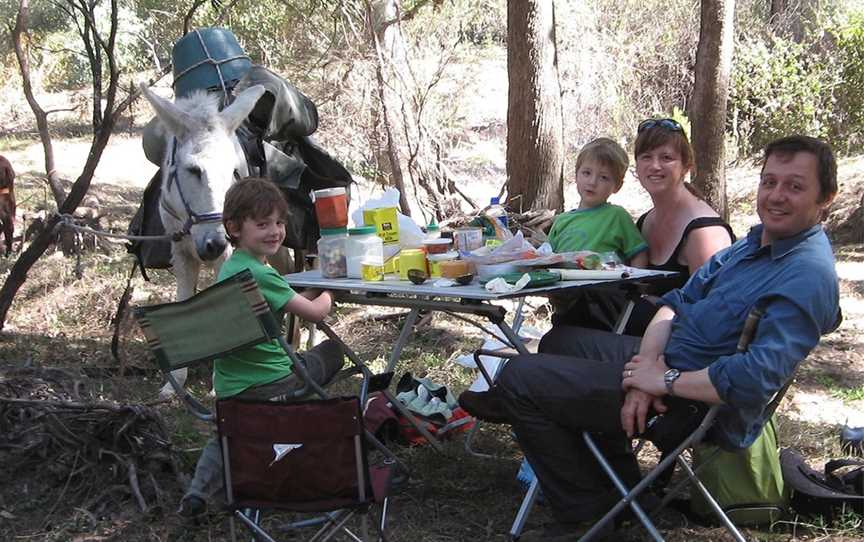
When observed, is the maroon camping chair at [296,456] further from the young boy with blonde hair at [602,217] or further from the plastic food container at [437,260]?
the young boy with blonde hair at [602,217]

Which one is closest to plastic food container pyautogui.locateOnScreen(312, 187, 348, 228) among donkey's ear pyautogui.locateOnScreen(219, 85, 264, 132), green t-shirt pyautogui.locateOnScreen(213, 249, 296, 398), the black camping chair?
green t-shirt pyautogui.locateOnScreen(213, 249, 296, 398)

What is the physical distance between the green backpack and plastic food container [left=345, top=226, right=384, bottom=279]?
145 centimetres

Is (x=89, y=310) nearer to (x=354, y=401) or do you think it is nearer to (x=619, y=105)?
(x=354, y=401)

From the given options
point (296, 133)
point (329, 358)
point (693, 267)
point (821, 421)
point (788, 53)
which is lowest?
point (821, 421)

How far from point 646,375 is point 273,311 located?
130 cm

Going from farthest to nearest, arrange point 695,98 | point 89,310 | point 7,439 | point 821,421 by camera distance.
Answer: point 695,98
point 89,310
point 821,421
point 7,439

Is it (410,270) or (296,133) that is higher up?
(296,133)

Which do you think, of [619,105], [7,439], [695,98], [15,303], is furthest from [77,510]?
[619,105]

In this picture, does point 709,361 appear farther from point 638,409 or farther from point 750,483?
point 750,483

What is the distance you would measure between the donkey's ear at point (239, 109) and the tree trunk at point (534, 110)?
279 centimetres

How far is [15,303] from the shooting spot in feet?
24.2

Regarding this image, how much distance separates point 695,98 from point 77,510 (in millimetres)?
6344

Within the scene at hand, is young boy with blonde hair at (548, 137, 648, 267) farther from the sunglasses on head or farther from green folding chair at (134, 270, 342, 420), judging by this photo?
green folding chair at (134, 270, 342, 420)

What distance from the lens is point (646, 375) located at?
9.15ft
